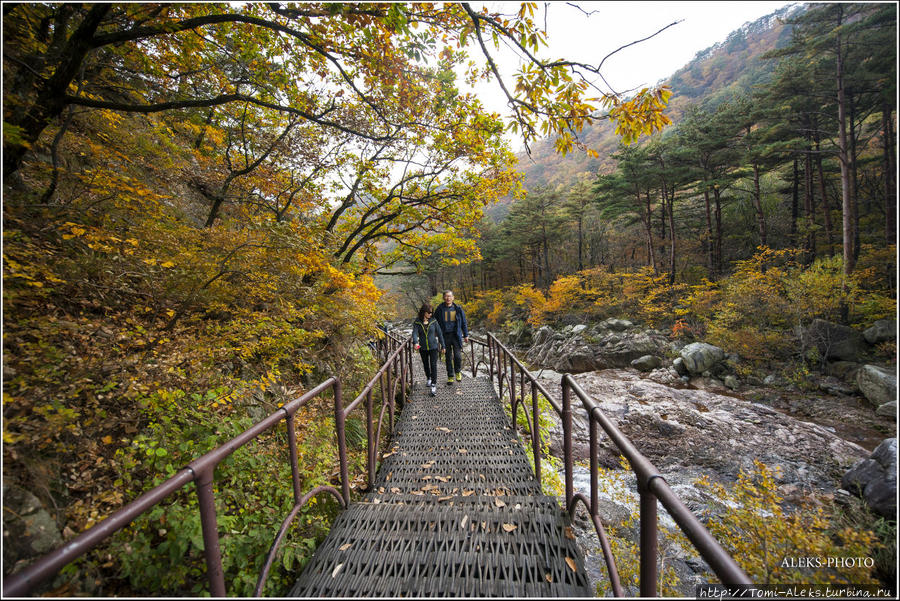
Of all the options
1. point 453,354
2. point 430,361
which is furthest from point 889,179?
point 453,354

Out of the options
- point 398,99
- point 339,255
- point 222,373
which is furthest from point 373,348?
point 398,99

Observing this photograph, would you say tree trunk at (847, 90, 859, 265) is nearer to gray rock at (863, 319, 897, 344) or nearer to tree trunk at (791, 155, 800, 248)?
gray rock at (863, 319, 897, 344)

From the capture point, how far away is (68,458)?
191 centimetres

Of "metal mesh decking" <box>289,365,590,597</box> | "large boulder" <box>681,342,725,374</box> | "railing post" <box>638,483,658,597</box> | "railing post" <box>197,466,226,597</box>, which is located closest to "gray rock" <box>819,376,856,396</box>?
"large boulder" <box>681,342,725,374</box>

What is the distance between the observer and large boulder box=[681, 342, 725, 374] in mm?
10836

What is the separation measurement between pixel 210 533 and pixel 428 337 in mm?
4137

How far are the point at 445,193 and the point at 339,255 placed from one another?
2729mm

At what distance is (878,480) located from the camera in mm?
4125

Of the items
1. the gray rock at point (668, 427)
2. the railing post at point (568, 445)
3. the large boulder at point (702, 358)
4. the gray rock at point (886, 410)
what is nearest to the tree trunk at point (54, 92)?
the railing post at point (568, 445)

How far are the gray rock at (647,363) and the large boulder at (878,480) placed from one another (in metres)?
7.62

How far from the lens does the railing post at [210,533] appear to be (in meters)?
1.21

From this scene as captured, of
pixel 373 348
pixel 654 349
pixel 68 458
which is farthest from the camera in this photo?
pixel 654 349

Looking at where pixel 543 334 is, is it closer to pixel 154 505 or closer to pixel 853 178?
pixel 853 178

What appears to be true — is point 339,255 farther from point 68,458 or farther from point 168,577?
point 168,577
